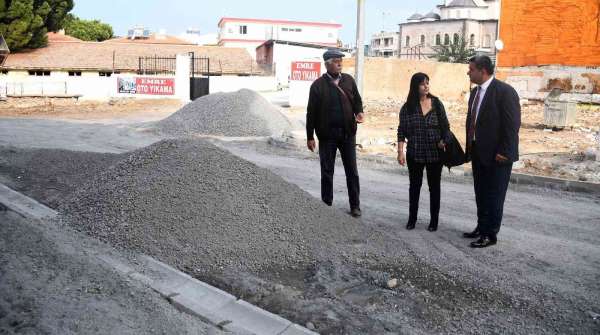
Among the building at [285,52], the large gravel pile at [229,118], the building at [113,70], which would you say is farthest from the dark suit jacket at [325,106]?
the building at [285,52]

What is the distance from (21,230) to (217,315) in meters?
2.31

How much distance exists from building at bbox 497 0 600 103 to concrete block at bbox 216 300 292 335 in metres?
27.7

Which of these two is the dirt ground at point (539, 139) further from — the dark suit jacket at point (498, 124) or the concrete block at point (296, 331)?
the concrete block at point (296, 331)

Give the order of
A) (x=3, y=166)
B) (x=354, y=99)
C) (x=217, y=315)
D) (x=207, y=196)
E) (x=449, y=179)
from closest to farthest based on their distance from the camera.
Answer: (x=217, y=315) < (x=207, y=196) < (x=354, y=99) < (x=3, y=166) < (x=449, y=179)

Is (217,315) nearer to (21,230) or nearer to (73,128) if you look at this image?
(21,230)

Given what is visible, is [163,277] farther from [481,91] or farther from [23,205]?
[481,91]

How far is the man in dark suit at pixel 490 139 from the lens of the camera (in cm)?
574

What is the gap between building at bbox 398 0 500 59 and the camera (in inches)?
3147

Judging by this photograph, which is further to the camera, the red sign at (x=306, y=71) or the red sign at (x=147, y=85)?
the red sign at (x=147, y=85)

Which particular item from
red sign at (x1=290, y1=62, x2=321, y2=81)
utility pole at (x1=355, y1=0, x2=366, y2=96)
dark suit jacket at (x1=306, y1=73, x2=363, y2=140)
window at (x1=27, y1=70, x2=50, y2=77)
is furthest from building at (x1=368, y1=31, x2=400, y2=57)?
dark suit jacket at (x1=306, y1=73, x2=363, y2=140)

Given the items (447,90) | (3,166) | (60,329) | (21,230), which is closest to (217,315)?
(60,329)

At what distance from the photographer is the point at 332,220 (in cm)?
602

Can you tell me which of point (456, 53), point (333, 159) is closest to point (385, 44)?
point (456, 53)

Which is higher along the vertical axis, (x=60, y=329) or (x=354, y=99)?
(x=354, y=99)
